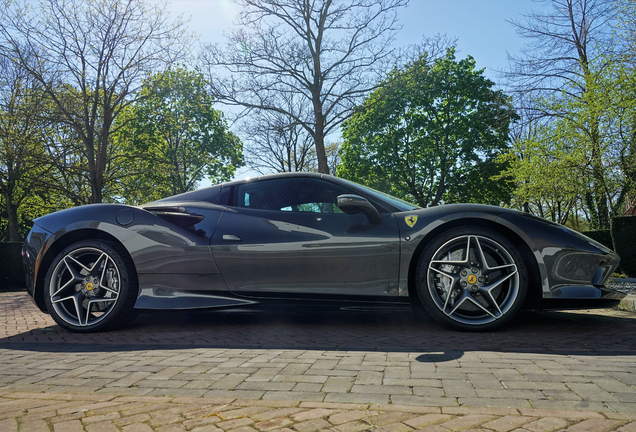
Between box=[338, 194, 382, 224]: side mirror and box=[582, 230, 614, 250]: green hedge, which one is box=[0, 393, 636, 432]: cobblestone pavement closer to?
box=[338, 194, 382, 224]: side mirror

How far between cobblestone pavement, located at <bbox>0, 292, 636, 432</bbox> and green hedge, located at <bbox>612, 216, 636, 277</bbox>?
6.12m

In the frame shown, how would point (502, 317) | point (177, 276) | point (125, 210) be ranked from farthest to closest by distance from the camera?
point (125, 210), point (177, 276), point (502, 317)

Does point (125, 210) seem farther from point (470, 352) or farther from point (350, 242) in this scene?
point (470, 352)

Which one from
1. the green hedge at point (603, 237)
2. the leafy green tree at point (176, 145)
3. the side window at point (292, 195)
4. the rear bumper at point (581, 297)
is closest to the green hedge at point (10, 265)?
the leafy green tree at point (176, 145)

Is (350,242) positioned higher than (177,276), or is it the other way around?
(350,242)

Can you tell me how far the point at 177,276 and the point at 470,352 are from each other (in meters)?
2.41

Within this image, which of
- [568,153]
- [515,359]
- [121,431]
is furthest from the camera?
[568,153]

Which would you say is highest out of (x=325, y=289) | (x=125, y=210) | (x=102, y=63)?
(x=102, y=63)

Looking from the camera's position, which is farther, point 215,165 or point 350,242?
point 215,165

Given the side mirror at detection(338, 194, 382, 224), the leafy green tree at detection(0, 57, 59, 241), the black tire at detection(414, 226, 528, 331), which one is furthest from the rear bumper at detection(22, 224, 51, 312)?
the leafy green tree at detection(0, 57, 59, 241)

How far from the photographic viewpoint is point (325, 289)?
3.63m

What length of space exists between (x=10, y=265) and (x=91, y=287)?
9591mm

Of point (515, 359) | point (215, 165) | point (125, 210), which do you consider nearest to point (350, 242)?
point (515, 359)

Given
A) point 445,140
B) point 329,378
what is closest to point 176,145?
point 445,140
